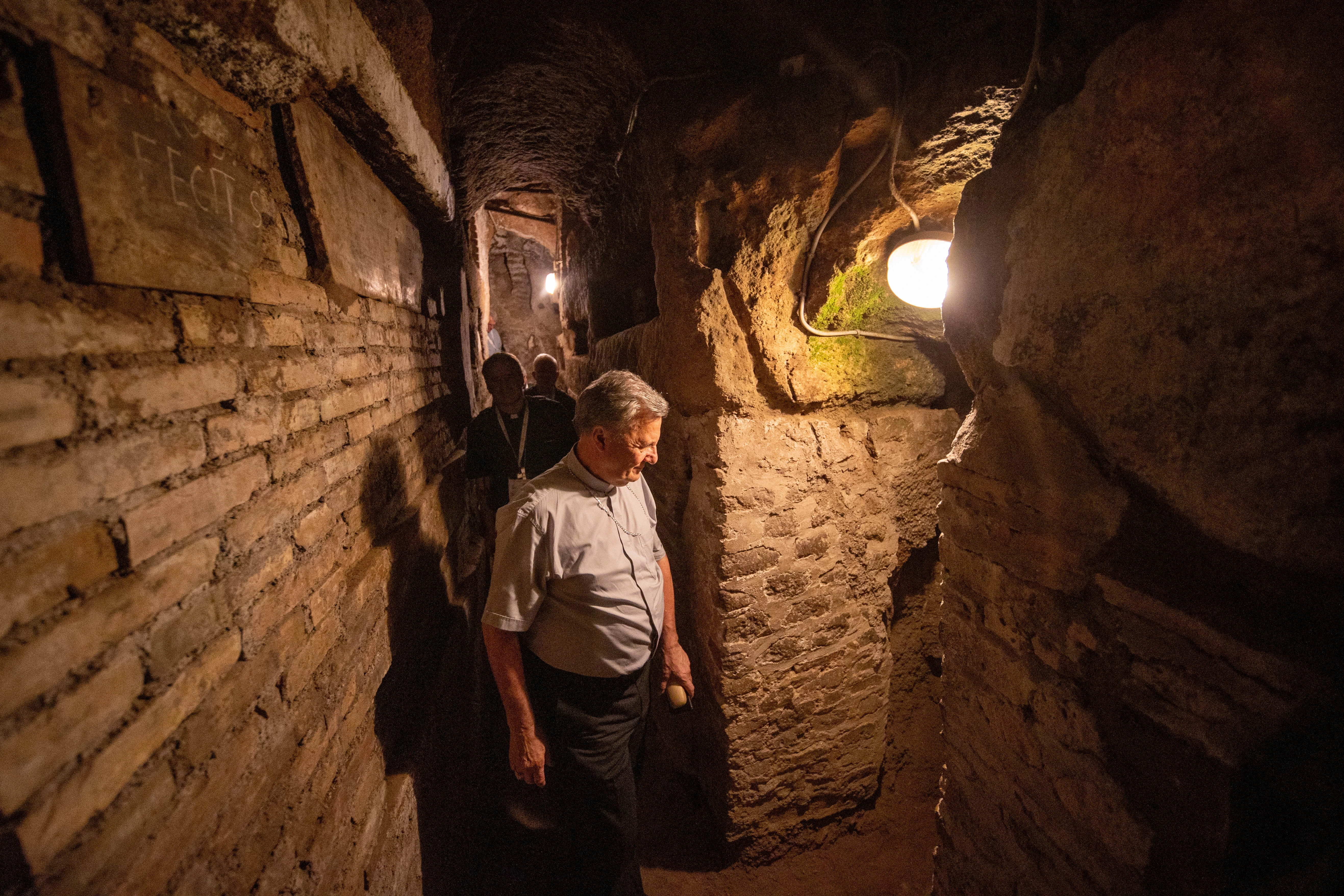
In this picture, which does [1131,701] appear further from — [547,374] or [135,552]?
[547,374]

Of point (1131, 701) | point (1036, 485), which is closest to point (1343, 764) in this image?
point (1131, 701)

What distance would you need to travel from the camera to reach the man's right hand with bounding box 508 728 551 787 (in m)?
1.98

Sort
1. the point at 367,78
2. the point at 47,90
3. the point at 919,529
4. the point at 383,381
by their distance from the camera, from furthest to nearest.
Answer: the point at 919,529 < the point at 383,381 < the point at 367,78 < the point at 47,90

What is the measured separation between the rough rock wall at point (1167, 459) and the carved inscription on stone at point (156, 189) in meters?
2.06

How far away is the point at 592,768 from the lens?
210cm

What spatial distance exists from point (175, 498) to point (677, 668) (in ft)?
6.85

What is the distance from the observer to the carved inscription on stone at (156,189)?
0.85 metres

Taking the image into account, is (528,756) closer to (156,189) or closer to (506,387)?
(156,189)

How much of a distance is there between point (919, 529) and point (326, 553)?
114 inches

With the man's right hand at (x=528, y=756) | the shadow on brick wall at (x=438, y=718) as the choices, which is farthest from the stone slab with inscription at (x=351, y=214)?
the man's right hand at (x=528, y=756)

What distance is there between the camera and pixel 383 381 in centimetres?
240

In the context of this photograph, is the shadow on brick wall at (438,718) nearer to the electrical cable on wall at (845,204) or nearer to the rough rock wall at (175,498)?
the rough rock wall at (175,498)

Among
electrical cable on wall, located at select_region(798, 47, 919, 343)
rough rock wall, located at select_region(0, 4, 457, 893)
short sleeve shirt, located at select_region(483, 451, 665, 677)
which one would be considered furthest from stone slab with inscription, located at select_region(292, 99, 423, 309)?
electrical cable on wall, located at select_region(798, 47, 919, 343)

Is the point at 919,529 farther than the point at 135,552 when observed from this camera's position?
Yes
